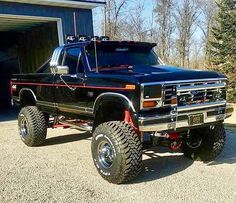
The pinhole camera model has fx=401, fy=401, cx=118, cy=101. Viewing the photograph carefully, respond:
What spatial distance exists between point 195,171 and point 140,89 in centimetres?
195

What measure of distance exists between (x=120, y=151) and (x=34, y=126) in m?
3.26

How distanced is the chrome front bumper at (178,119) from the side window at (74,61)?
195 cm

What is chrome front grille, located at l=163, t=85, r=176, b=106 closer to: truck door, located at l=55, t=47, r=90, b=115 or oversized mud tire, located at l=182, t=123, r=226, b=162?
oversized mud tire, located at l=182, t=123, r=226, b=162

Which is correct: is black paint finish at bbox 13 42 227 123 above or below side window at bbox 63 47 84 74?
below

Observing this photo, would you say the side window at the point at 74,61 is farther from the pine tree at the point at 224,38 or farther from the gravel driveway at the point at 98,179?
the pine tree at the point at 224,38

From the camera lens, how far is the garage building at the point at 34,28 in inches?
543

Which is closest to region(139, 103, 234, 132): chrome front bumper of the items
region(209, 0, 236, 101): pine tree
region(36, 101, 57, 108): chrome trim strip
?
region(36, 101, 57, 108): chrome trim strip

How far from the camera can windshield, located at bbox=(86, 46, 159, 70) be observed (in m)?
6.91

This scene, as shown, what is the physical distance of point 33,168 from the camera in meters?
6.88

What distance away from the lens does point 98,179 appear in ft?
20.3

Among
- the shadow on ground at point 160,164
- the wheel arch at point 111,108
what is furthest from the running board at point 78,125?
the shadow on ground at point 160,164

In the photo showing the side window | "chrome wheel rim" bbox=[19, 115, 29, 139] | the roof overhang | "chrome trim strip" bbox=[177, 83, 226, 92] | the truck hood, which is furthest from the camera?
the roof overhang

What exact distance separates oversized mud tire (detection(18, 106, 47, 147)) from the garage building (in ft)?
10.6

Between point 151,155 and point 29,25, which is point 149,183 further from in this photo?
point 29,25
